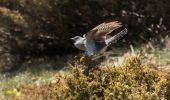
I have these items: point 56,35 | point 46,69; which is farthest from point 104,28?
point 56,35

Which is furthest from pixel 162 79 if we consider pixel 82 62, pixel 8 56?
pixel 8 56

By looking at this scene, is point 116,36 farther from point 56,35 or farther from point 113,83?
point 56,35

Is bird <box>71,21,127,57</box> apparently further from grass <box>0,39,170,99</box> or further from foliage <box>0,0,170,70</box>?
foliage <box>0,0,170,70</box>

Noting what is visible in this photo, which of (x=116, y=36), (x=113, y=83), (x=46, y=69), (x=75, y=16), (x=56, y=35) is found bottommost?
(x=46, y=69)

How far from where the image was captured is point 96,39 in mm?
5547

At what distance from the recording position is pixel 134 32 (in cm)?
923

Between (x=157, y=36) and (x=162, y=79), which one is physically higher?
(x=162, y=79)

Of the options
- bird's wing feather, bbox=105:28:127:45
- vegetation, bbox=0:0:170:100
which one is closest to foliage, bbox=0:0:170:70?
vegetation, bbox=0:0:170:100

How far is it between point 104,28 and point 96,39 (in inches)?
7.6

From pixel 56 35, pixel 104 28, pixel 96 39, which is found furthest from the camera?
pixel 56 35

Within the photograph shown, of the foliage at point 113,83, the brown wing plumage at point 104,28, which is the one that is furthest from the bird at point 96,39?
the foliage at point 113,83

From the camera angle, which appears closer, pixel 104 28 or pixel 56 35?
pixel 104 28

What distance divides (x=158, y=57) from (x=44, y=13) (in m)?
2.20

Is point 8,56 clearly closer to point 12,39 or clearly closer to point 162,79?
point 12,39
